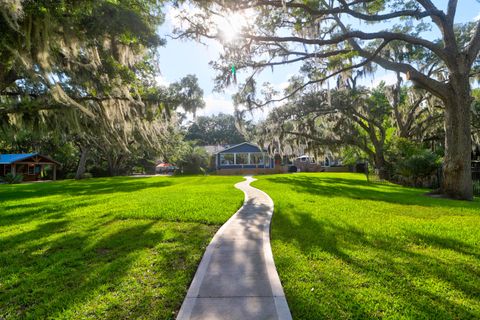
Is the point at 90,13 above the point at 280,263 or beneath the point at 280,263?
above

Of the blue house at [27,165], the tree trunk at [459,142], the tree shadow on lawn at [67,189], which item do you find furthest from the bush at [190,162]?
the tree trunk at [459,142]

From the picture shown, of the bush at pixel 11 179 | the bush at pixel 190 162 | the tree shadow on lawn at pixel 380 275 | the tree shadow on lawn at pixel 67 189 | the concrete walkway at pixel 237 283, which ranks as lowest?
the tree shadow on lawn at pixel 380 275

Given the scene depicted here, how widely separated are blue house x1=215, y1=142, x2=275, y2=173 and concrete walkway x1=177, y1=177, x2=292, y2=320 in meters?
28.1

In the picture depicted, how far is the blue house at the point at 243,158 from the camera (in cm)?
3309

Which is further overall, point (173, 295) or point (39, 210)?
point (39, 210)

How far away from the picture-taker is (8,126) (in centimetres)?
954

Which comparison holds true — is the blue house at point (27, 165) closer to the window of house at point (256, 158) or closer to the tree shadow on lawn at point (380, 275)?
the window of house at point (256, 158)

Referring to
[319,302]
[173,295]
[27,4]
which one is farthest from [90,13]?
[319,302]

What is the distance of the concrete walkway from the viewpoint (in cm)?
247

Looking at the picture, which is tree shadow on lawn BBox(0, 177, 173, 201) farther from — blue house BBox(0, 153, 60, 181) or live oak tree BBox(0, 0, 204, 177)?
blue house BBox(0, 153, 60, 181)

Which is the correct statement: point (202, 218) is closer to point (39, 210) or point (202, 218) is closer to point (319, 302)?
point (319, 302)

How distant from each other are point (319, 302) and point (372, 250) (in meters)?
1.87

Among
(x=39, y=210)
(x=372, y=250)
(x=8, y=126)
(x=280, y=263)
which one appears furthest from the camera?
(x=8, y=126)

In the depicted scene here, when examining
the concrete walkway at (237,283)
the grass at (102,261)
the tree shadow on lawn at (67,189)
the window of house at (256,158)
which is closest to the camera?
the concrete walkway at (237,283)
